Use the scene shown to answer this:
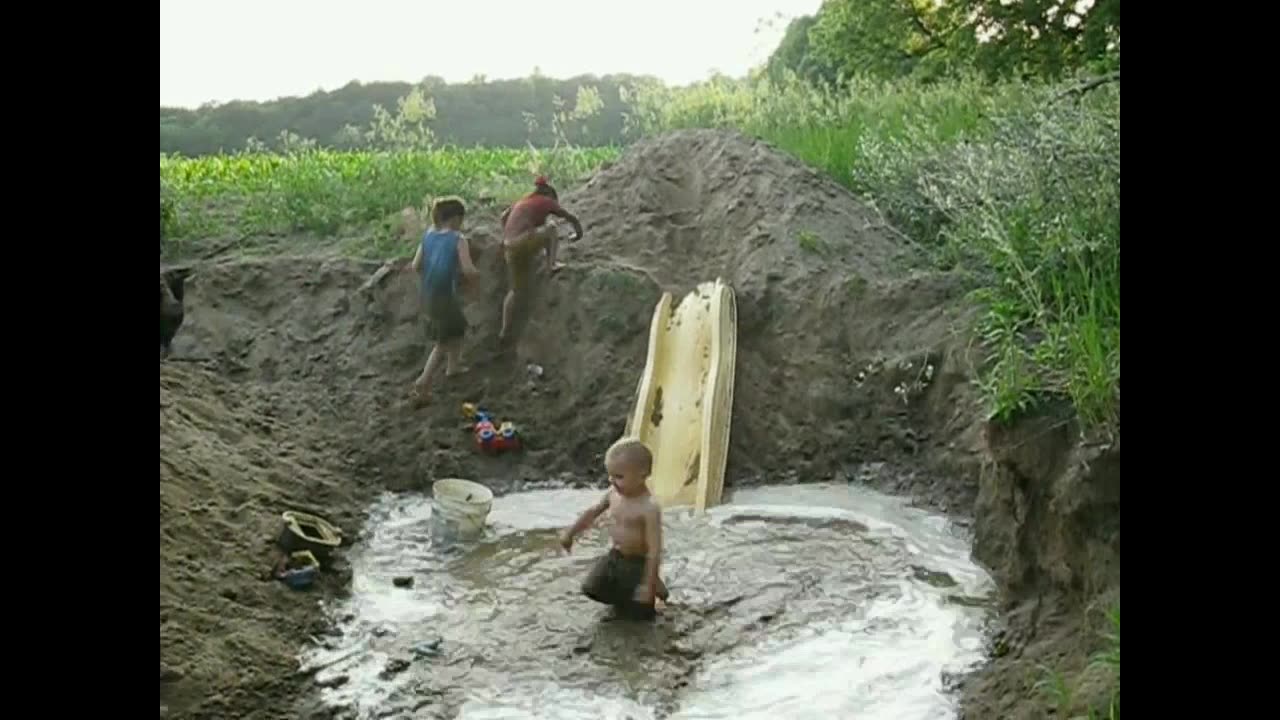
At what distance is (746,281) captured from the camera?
16.3ft

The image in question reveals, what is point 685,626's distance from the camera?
2955mm

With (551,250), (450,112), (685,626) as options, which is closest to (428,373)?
(551,250)

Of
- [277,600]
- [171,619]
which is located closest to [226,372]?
[277,600]

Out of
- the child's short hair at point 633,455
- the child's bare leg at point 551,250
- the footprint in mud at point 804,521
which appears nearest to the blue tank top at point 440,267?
the child's bare leg at point 551,250

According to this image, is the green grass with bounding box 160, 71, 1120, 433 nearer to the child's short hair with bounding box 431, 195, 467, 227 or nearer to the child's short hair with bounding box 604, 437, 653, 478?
the child's short hair with bounding box 431, 195, 467, 227

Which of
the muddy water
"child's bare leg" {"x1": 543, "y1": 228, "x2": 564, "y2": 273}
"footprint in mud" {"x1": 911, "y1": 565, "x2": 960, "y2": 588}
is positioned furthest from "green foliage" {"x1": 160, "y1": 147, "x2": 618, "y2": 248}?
"footprint in mud" {"x1": 911, "y1": 565, "x2": 960, "y2": 588}

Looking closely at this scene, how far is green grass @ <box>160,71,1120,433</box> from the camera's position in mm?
2840

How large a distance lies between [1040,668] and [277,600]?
1.78m

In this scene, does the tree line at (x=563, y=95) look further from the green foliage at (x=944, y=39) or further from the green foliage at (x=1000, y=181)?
the green foliage at (x=1000, y=181)

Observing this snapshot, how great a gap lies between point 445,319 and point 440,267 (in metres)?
0.21

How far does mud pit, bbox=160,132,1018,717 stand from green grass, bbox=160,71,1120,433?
0.26m

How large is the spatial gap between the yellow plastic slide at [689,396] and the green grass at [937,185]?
649 millimetres

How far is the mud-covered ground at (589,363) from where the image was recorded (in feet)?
13.5

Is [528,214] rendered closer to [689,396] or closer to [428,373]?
[428,373]
